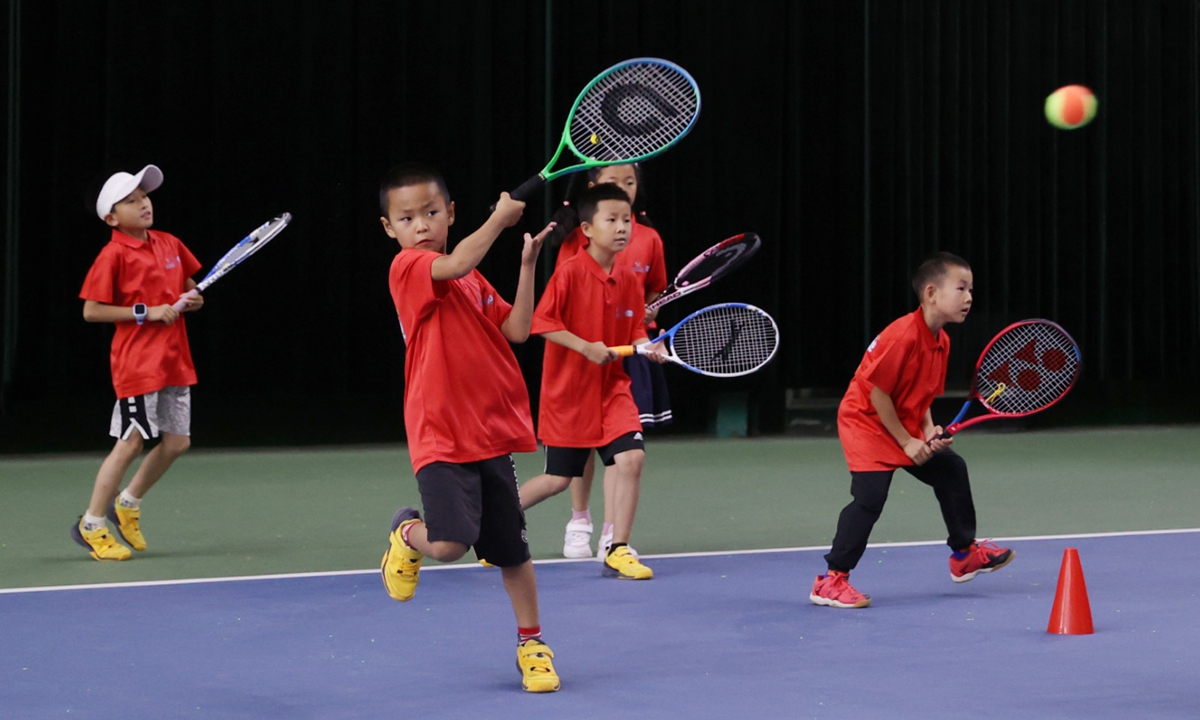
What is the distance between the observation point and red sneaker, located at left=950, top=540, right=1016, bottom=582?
4.39 meters

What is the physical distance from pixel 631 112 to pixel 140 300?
1913 mm

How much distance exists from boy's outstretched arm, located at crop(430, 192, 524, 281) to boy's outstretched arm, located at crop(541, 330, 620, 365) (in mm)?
1410

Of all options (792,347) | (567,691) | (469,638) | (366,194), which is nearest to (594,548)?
(469,638)

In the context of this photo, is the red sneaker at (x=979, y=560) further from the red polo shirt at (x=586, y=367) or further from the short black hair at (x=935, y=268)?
the red polo shirt at (x=586, y=367)

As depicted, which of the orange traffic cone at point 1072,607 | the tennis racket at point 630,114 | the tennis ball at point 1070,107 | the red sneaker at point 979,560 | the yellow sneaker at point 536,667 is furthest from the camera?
the tennis ball at point 1070,107

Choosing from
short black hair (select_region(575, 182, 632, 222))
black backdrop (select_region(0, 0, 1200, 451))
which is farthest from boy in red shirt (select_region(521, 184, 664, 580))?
black backdrop (select_region(0, 0, 1200, 451))

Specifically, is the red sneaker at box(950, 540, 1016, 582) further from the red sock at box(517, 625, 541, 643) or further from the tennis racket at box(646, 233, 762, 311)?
the red sock at box(517, 625, 541, 643)

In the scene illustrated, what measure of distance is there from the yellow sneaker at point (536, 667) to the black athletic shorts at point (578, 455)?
1532 millimetres

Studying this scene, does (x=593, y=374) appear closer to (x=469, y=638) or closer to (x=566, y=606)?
(x=566, y=606)

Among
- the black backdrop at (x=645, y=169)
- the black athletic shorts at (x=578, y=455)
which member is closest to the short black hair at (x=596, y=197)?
the black athletic shorts at (x=578, y=455)

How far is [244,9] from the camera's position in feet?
27.4

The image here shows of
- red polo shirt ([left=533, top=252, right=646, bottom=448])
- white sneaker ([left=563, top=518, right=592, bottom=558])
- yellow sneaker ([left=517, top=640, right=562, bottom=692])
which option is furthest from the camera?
white sneaker ([left=563, top=518, right=592, bottom=558])

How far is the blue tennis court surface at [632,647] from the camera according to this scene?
10.4 ft

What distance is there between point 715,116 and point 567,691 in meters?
6.61
